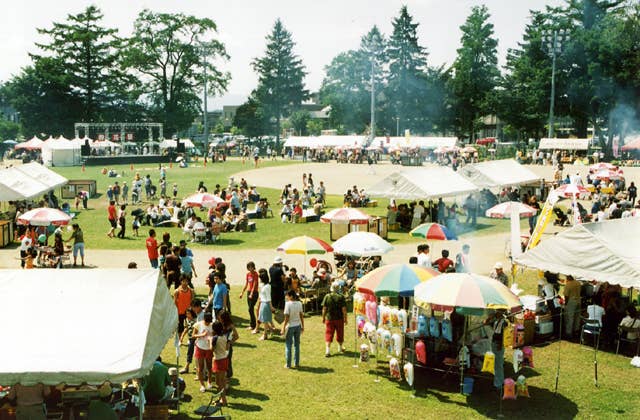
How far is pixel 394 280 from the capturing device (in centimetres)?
1150

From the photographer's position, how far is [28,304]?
8219mm

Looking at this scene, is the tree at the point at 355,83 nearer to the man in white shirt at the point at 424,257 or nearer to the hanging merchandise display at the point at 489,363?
the man in white shirt at the point at 424,257

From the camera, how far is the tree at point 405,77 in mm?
90625

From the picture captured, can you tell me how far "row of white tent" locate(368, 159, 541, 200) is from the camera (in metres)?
25.2

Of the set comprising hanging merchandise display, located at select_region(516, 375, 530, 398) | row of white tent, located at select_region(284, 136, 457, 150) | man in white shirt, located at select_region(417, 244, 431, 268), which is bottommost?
hanging merchandise display, located at select_region(516, 375, 530, 398)

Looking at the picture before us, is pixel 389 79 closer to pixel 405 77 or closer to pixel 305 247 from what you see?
pixel 405 77

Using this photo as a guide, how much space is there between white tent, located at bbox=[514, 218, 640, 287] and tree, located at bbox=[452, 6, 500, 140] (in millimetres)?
77021

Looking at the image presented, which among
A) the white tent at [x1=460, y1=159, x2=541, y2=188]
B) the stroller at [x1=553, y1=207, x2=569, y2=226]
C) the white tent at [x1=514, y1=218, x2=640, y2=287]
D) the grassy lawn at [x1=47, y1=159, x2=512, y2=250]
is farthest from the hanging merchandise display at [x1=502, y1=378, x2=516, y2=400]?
the white tent at [x1=460, y1=159, x2=541, y2=188]

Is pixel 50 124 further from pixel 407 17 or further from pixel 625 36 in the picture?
pixel 625 36

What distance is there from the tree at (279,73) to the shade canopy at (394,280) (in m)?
87.6

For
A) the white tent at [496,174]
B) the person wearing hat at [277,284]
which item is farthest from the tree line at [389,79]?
the person wearing hat at [277,284]

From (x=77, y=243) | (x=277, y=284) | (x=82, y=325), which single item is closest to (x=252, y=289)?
(x=277, y=284)

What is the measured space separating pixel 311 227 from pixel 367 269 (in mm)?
11113

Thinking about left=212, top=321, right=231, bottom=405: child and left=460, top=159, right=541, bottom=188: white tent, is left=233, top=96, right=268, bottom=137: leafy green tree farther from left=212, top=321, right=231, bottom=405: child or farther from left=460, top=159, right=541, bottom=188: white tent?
left=212, top=321, right=231, bottom=405: child
